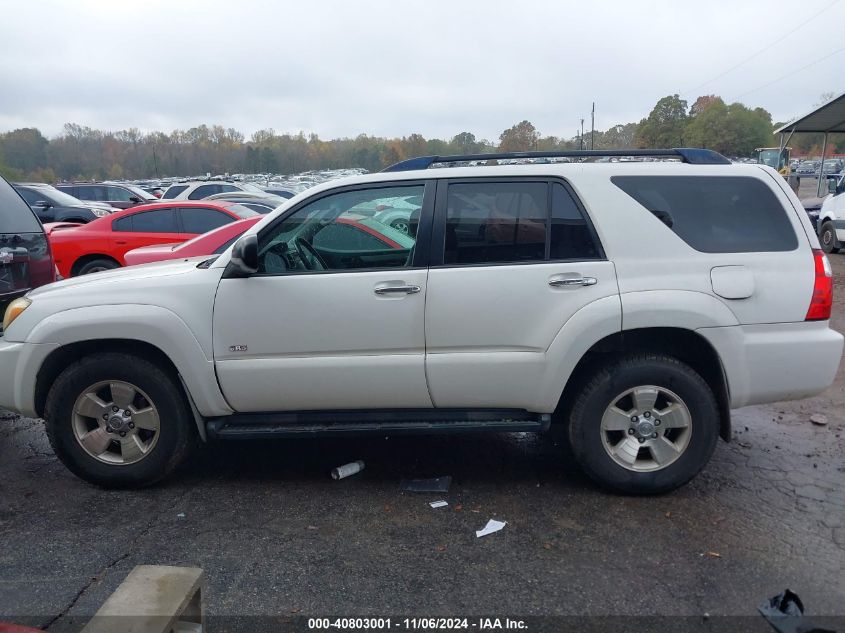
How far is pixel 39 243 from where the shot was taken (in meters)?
5.96

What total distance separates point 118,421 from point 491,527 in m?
2.26

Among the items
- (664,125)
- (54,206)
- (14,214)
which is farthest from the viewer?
(664,125)

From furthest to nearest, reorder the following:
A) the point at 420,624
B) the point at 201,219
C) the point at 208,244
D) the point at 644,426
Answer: the point at 201,219 → the point at 208,244 → the point at 644,426 → the point at 420,624

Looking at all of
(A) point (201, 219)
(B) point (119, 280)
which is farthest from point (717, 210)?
(A) point (201, 219)

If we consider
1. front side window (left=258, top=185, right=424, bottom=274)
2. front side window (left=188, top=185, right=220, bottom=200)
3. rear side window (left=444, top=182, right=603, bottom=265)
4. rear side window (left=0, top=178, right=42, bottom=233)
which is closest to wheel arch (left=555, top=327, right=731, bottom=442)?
rear side window (left=444, top=182, right=603, bottom=265)

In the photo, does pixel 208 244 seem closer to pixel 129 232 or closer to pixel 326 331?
pixel 129 232

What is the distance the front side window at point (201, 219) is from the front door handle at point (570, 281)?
712 centimetres

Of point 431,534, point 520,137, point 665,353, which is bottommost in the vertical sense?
point 431,534

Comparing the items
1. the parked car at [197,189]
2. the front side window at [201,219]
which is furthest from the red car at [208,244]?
the parked car at [197,189]

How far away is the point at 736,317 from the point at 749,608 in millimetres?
1536

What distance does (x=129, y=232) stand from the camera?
996cm

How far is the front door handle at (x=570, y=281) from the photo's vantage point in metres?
3.75

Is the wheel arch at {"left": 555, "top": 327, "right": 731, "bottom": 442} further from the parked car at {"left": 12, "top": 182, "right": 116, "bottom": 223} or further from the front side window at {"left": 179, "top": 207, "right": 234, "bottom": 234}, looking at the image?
the parked car at {"left": 12, "top": 182, "right": 116, "bottom": 223}

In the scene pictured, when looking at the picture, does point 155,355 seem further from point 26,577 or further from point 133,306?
point 26,577
